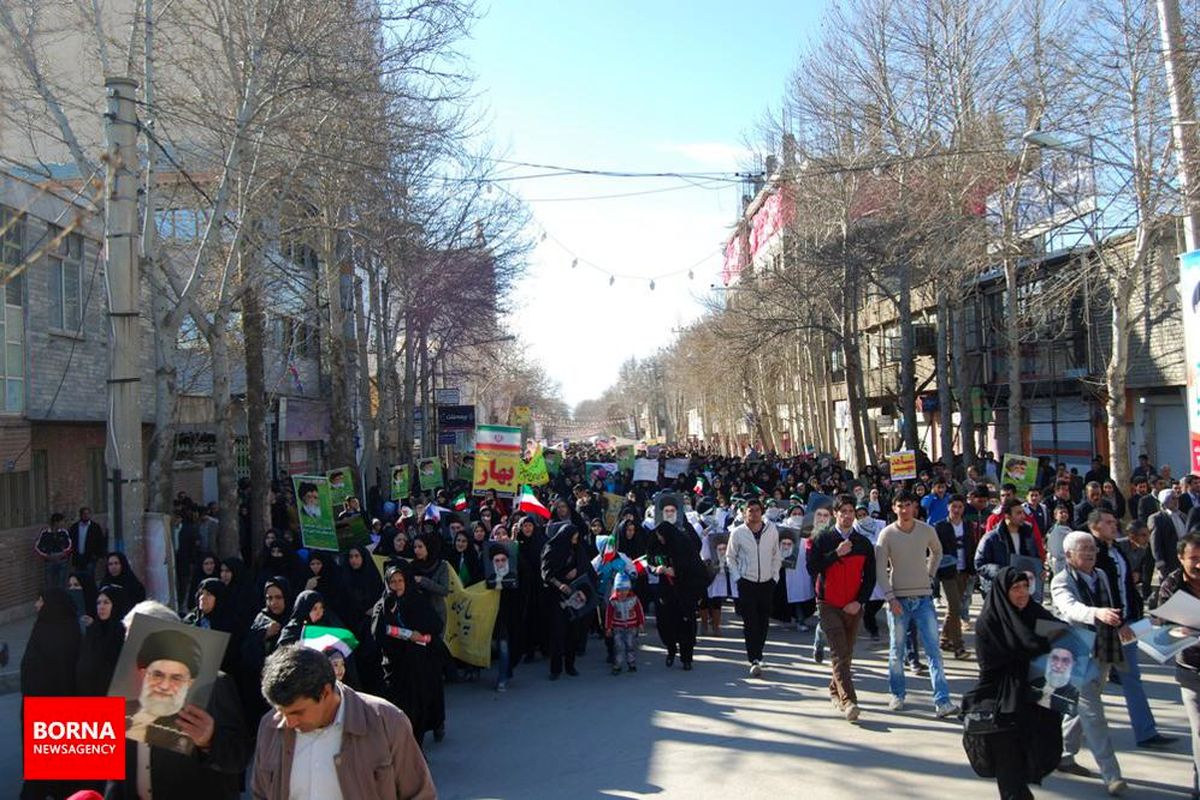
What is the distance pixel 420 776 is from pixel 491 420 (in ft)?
243

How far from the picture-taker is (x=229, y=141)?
15.1m

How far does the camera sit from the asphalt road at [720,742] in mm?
6793

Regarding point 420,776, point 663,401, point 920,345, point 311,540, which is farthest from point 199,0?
point 663,401

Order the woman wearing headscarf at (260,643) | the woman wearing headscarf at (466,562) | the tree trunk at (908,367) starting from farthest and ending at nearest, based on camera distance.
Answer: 1. the tree trunk at (908,367)
2. the woman wearing headscarf at (466,562)
3. the woman wearing headscarf at (260,643)

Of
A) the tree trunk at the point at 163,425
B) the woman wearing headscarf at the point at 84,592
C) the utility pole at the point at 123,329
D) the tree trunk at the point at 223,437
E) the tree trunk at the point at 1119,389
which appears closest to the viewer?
the woman wearing headscarf at the point at 84,592

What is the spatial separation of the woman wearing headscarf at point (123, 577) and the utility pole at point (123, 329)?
0.40 metres

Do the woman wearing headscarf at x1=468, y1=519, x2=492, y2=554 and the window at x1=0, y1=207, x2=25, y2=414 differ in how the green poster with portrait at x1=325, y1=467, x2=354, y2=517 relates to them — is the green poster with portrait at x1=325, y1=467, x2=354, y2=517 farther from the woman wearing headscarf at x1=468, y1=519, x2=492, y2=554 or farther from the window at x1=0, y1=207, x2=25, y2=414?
the woman wearing headscarf at x1=468, y1=519, x2=492, y2=554

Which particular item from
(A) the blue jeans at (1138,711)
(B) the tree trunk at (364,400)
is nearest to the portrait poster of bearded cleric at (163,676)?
(A) the blue jeans at (1138,711)

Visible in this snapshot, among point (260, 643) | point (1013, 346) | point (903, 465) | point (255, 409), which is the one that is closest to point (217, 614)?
point (260, 643)

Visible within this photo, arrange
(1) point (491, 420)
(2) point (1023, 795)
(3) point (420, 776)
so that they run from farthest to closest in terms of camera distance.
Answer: (1) point (491, 420) < (2) point (1023, 795) < (3) point (420, 776)

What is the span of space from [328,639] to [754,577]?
→ 18.5 ft

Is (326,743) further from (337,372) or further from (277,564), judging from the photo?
(337,372)

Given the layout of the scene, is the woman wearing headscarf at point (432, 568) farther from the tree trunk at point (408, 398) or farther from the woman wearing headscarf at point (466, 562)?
the tree trunk at point (408, 398)

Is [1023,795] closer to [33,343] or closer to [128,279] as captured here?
[128,279]
